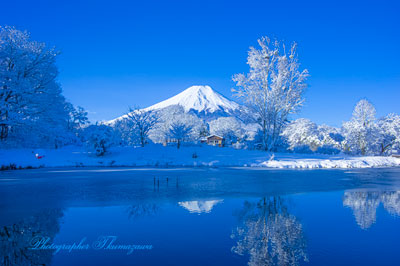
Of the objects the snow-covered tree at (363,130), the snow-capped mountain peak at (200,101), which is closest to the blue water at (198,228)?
the snow-covered tree at (363,130)

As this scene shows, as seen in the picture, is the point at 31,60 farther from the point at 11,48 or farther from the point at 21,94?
the point at 21,94

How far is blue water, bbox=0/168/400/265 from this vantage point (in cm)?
513

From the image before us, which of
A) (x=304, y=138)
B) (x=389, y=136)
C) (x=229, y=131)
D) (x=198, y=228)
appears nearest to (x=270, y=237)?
(x=198, y=228)

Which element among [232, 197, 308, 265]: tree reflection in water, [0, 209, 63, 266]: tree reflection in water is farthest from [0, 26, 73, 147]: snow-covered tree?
[232, 197, 308, 265]: tree reflection in water

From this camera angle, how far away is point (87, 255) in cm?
523

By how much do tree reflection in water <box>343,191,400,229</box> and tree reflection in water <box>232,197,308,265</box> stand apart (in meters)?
1.95

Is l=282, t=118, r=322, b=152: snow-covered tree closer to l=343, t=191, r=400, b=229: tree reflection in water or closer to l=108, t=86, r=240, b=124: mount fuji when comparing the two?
l=343, t=191, r=400, b=229: tree reflection in water

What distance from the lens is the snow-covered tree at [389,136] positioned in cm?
4596

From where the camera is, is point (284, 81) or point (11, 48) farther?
point (284, 81)

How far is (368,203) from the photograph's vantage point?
976cm

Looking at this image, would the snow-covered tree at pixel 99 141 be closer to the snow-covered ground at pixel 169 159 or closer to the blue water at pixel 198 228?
the snow-covered ground at pixel 169 159

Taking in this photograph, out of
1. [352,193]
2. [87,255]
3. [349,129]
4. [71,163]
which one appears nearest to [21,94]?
[71,163]

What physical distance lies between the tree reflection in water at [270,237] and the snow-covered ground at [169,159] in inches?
764

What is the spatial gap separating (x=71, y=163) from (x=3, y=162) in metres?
5.11
